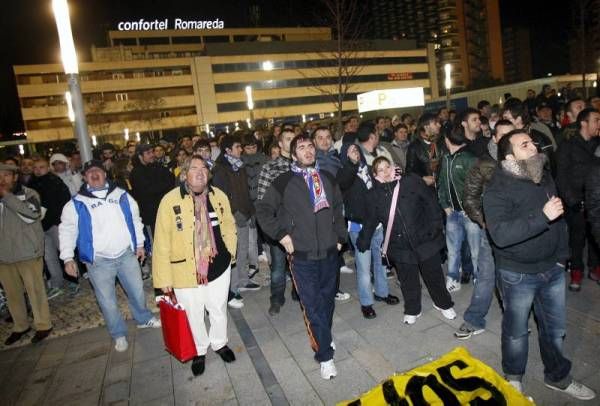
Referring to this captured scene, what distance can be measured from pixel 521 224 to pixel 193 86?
234 ft

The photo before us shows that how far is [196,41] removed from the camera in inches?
3509

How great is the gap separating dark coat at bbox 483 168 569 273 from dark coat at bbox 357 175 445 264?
1.59 metres

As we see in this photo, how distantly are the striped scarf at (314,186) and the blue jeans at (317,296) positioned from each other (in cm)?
52

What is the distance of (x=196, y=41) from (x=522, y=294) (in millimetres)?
96177

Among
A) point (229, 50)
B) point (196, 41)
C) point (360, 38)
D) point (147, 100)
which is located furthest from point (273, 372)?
point (196, 41)

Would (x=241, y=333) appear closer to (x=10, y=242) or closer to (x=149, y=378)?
(x=149, y=378)

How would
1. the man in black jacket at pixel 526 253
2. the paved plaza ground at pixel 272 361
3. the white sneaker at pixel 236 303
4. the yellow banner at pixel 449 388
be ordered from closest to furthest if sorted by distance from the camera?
1. the yellow banner at pixel 449 388
2. the man in black jacket at pixel 526 253
3. the paved plaza ground at pixel 272 361
4. the white sneaker at pixel 236 303

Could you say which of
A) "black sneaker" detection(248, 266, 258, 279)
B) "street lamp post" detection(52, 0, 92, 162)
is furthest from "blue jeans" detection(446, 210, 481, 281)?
"street lamp post" detection(52, 0, 92, 162)

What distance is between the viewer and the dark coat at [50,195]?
7154 millimetres

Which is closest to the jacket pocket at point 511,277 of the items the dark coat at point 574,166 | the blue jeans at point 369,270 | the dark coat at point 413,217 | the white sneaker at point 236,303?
the dark coat at point 413,217

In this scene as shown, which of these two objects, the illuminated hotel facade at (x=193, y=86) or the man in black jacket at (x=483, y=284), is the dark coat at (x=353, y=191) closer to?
the man in black jacket at (x=483, y=284)

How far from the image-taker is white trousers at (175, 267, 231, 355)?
4289mm

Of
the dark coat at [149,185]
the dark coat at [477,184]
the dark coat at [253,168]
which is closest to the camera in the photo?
the dark coat at [477,184]

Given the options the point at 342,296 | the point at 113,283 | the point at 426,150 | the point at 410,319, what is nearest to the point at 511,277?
the point at 410,319
